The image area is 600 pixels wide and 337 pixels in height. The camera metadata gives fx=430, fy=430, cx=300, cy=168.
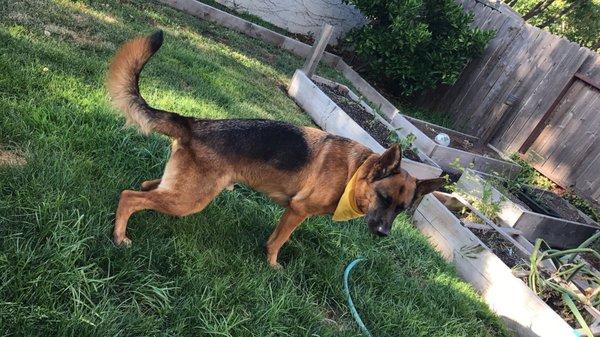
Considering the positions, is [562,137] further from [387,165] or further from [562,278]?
[387,165]

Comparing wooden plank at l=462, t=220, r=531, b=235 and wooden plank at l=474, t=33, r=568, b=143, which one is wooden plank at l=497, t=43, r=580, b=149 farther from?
wooden plank at l=462, t=220, r=531, b=235

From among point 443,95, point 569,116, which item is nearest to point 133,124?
point 569,116

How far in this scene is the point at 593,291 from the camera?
5.11 metres

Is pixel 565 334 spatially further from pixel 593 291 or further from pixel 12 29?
pixel 12 29

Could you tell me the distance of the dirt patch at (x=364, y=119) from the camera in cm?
745

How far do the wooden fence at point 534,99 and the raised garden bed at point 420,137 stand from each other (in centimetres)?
90

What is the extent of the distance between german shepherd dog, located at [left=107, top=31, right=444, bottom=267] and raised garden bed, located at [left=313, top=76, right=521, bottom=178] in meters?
4.10

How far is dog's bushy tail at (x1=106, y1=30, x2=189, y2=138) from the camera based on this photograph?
2861 mm

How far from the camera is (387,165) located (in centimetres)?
339

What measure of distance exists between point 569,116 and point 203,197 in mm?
8937

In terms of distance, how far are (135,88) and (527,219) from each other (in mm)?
6113

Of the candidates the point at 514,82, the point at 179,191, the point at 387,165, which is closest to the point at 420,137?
the point at 514,82

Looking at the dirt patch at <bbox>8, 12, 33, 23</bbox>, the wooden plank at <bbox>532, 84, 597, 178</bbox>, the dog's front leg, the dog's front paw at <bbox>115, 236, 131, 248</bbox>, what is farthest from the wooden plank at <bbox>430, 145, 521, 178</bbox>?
the dirt patch at <bbox>8, 12, 33, 23</bbox>

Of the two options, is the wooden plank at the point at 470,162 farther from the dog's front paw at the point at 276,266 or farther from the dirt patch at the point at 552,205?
the dog's front paw at the point at 276,266
